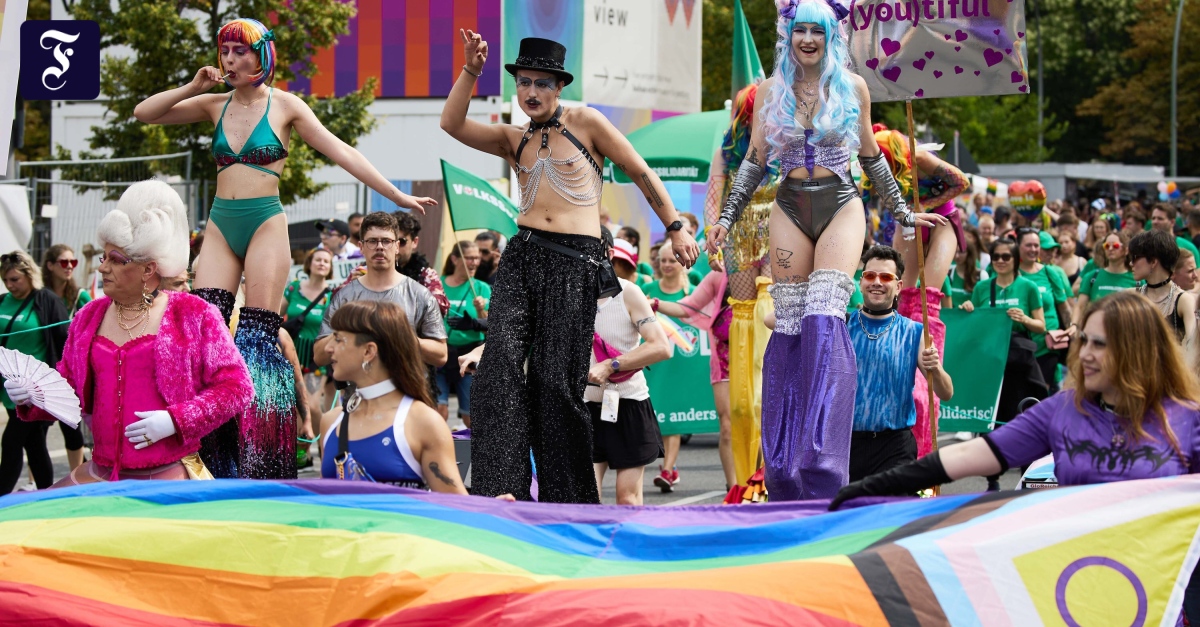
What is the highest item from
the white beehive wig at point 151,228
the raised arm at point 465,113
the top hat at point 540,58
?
the top hat at point 540,58

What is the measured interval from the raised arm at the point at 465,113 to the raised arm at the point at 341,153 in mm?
354

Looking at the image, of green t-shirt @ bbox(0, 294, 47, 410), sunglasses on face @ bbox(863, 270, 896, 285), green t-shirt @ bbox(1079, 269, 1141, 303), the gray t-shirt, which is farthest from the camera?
green t-shirt @ bbox(1079, 269, 1141, 303)

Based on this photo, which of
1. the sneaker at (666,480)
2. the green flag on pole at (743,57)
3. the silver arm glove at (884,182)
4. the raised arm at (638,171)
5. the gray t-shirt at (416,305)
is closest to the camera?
the raised arm at (638,171)

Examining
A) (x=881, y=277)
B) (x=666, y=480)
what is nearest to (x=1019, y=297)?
(x=666, y=480)

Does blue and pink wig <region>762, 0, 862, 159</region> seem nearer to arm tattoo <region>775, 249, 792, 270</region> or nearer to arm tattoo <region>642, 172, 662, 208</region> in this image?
arm tattoo <region>775, 249, 792, 270</region>

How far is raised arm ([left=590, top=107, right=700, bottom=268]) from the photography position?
6105 millimetres

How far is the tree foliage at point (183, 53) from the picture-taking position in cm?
2175

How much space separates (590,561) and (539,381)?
181 cm

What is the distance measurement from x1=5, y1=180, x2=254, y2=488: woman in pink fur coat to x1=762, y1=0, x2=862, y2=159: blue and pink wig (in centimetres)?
253

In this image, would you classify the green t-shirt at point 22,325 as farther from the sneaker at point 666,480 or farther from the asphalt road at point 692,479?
the sneaker at point 666,480

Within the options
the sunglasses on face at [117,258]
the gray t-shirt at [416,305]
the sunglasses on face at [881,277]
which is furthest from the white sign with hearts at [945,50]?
the sunglasses on face at [117,258]

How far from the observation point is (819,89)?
20.9 ft

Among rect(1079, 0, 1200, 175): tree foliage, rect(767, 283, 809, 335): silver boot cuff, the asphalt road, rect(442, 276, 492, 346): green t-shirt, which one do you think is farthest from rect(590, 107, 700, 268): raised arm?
rect(1079, 0, 1200, 175): tree foliage

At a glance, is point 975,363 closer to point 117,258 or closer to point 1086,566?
point 1086,566
